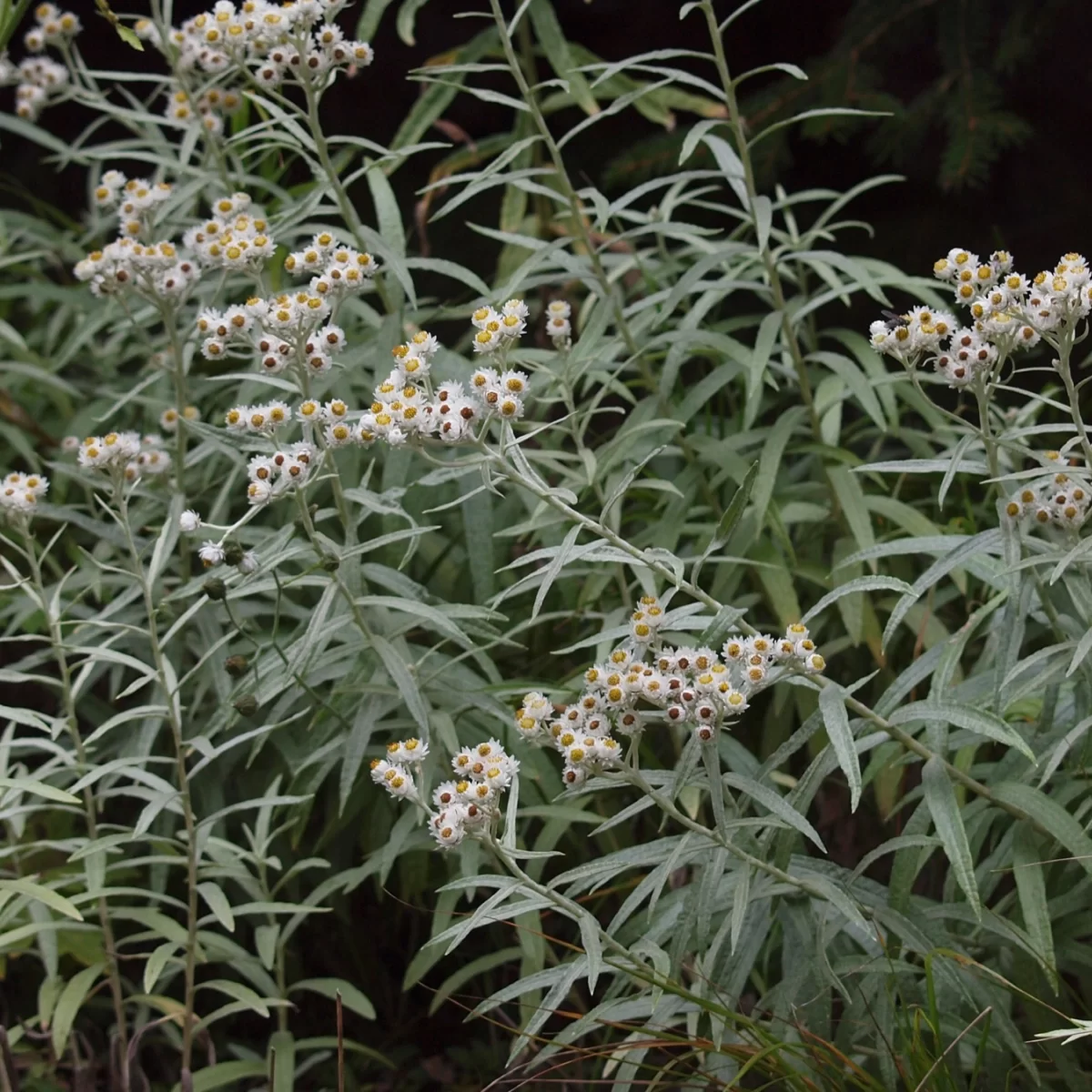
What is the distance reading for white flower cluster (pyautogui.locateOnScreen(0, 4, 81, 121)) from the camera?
2758 mm

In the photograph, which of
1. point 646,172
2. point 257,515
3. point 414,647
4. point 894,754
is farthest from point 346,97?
point 894,754

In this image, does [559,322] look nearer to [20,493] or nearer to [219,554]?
[219,554]

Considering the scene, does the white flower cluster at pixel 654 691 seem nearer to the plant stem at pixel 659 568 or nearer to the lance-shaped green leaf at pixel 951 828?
the plant stem at pixel 659 568

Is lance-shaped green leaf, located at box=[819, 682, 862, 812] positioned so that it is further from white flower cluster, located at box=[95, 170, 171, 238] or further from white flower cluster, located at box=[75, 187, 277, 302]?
white flower cluster, located at box=[95, 170, 171, 238]

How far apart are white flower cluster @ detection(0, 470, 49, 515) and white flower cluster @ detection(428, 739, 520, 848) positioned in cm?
85

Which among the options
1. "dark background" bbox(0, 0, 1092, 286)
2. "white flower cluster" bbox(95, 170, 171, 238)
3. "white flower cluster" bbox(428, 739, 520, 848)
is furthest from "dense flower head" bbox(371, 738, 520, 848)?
"dark background" bbox(0, 0, 1092, 286)

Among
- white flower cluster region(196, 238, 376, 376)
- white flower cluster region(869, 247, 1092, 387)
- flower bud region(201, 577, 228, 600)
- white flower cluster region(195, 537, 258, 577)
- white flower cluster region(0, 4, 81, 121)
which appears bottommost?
flower bud region(201, 577, 228, 600)

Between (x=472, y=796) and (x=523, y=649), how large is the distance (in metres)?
0.90

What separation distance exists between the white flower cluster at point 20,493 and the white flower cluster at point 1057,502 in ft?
4.48

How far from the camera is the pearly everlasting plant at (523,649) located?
1701 mm

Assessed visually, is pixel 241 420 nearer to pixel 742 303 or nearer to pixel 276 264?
pixel 276 264

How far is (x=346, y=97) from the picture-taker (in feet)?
14.6

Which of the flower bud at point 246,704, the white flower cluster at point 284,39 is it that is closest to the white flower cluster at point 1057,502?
the flower bud at point 246,704

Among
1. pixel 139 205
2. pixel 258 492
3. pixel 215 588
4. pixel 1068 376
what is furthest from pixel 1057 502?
pixel 139 205
